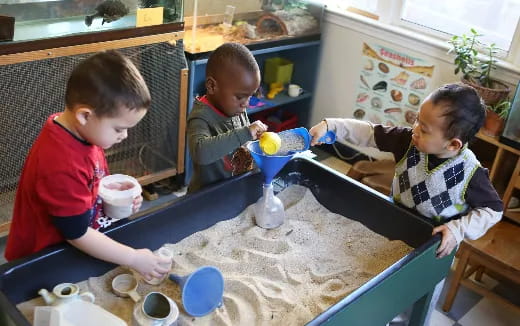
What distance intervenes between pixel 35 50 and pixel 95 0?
13.5 inches

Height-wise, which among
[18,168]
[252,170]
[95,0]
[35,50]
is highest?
[95,0]

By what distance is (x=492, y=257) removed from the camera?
1924 mm

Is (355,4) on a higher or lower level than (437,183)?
higher

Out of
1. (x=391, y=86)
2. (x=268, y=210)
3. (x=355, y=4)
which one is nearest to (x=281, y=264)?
(x=268, y=210)

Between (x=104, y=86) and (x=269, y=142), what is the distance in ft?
1.67

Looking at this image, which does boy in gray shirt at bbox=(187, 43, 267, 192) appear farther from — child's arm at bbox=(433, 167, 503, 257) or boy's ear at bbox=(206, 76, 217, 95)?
child's arm at bbox=(433, 167, 503, 257)

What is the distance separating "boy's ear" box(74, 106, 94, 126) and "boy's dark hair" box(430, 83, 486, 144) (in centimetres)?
84

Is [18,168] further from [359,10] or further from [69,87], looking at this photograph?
[359,10]

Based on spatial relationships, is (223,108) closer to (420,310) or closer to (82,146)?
(82,146)

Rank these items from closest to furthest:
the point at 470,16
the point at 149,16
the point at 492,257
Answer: the point at 492,257 → the point at 149,16 → the point at 470,16

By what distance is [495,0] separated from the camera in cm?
247

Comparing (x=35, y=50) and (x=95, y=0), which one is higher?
(x=95, y=0)

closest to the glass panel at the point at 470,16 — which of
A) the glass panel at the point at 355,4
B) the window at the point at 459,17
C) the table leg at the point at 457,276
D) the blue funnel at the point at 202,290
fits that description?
the window at the point at 459,17

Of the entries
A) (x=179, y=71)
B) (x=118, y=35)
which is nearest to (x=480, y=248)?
(x=179, y=71)
